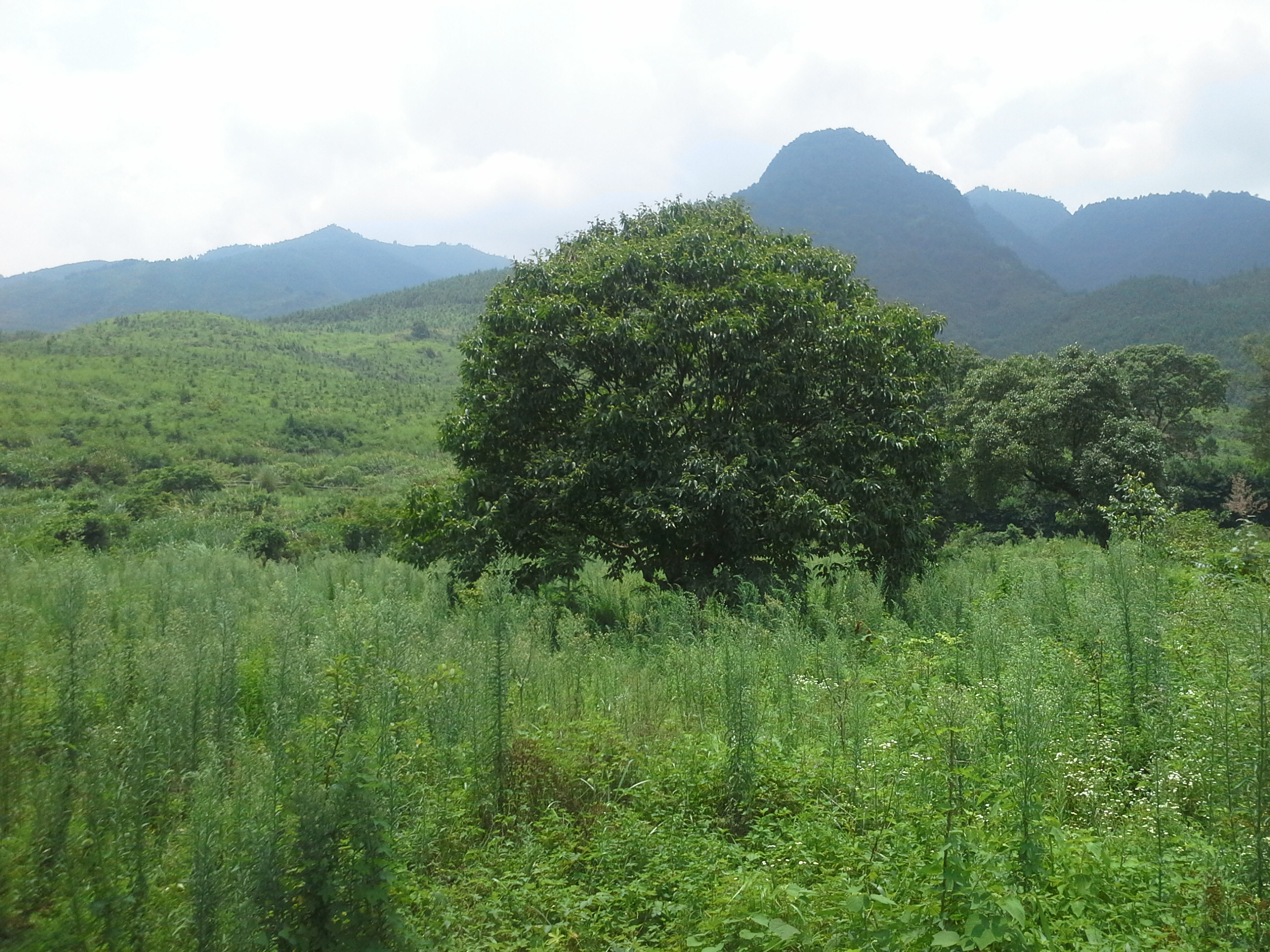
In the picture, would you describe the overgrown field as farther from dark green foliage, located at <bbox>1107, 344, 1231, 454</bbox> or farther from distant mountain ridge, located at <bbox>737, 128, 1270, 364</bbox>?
distant mountain ridge, located at <bbox>737, 128, 1270, 364</bbox>

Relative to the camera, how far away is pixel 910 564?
1008 centimetres

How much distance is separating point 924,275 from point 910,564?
15762 centimetres

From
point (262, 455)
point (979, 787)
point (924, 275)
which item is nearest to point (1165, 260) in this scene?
point (924, 275)

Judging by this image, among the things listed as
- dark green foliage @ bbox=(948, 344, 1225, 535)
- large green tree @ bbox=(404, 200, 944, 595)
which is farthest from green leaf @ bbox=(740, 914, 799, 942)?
dark green foliage @ bbox=(948, 344, 1225, 535)

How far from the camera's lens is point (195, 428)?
125 feet

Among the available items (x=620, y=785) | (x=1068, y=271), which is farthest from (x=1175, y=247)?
(x=620, y=785)

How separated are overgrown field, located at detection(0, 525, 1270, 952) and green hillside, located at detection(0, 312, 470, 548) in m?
11.9

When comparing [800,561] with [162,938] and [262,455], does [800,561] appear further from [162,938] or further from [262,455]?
[262,455]

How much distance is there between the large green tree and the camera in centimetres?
941

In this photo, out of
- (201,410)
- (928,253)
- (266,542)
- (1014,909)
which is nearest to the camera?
(1014,909)

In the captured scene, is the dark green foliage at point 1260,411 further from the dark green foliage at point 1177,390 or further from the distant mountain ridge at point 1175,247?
the distant mountain ridge at point 1175,247

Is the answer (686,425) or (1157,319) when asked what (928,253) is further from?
(686,425)

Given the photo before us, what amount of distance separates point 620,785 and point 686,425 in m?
5.92

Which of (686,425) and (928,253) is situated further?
(928,253)
